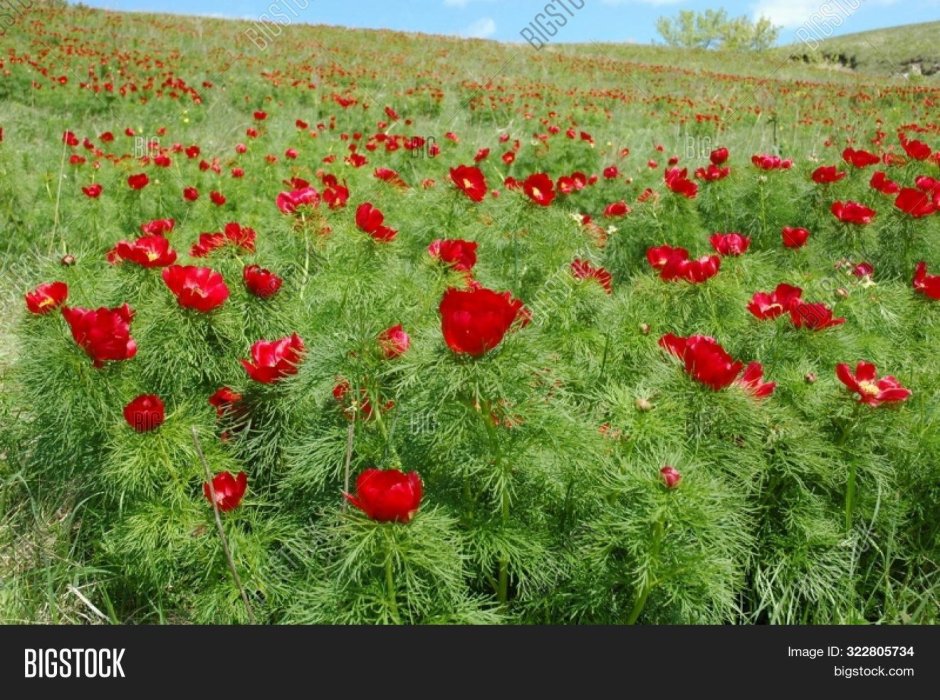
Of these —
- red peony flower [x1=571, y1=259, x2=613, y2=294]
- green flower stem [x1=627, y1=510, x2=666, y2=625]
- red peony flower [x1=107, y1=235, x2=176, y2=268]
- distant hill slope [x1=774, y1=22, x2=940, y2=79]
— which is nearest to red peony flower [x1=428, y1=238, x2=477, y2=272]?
red peony flower [x1=571, y1=259, x2=613, y2=294]

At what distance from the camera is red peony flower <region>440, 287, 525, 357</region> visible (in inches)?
49.0

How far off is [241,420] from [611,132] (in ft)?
27.3

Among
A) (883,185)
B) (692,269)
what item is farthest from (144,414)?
(883,185)

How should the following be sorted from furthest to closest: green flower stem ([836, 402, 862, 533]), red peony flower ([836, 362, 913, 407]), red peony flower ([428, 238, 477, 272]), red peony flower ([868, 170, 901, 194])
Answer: red peony flower ([868, 170, 901, 194])
red peony flower ([428, 238, 477, 272])
green flower stem ([836, 402, 862, 533])
red peony flower ([836, 362, 913, 407])

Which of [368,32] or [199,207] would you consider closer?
[199,207]

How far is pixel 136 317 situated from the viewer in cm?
200

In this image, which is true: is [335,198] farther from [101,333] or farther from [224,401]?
[101,333]

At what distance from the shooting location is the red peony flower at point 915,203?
10.1 feet

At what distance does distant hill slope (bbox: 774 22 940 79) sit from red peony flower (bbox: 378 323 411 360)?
30.1 meters

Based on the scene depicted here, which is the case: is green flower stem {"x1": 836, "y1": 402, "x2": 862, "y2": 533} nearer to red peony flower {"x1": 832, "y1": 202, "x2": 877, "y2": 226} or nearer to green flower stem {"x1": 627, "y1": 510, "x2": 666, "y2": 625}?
green flower stem {"x1": 627, "y1": 510, "x2": 666, "y2": 625}

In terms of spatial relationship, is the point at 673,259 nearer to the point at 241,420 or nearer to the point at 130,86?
the point at 241,420

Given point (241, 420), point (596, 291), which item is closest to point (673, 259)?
point (596, 291)

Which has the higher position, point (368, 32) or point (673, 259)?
point (368, 32)

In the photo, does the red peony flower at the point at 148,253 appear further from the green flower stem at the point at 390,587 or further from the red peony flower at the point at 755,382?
the red peony flower at the point at 755,382
